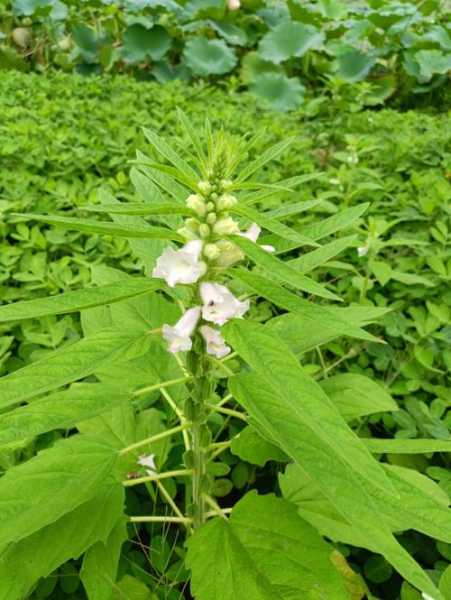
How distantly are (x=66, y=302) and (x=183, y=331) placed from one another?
0.57 ft

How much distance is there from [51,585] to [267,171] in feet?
6.18

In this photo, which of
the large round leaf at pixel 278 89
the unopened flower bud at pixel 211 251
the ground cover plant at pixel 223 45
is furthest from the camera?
the ground cover plant at pixel 223 45

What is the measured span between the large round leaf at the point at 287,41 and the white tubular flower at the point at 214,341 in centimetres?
496

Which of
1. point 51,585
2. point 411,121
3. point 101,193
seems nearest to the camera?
point 101,193

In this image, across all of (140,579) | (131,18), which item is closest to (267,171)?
(140,579)

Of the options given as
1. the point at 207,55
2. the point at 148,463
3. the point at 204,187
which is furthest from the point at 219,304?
the point at 207,55

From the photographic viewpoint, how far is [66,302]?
66cm

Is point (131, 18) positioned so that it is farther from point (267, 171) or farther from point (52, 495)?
point (52, 495)

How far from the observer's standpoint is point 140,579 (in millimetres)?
1139

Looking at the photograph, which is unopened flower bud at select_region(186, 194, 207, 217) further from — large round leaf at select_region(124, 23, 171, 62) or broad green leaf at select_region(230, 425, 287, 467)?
large round leaf at select_region(124, 23, 171, 62)

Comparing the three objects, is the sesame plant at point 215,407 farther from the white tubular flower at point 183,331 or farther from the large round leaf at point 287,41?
the large round leaf at point 287,41

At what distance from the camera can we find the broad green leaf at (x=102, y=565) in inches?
34.3

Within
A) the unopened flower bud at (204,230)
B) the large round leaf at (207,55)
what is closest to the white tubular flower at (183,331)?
the unopened flower bud at (204,230)

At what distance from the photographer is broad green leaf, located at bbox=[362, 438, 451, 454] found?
86 cm
